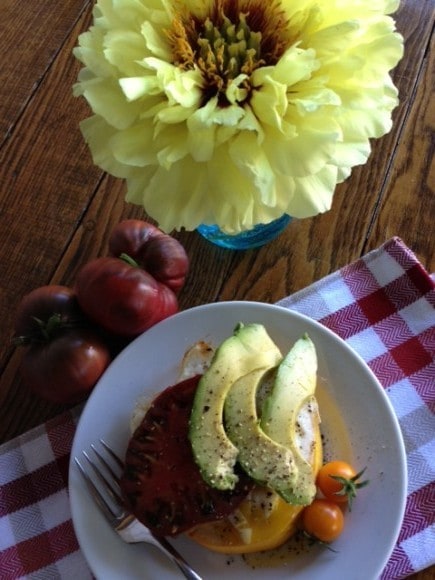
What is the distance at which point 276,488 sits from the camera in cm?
64

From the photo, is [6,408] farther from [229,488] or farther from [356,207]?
[356,207]

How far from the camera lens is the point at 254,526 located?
0.67 m

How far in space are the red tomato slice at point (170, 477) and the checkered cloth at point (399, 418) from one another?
12cm

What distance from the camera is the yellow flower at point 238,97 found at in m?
0.49

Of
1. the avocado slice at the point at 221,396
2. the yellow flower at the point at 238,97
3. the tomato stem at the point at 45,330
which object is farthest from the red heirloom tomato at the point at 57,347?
the yellow flower at the point at 238,97

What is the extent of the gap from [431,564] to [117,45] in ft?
1.89

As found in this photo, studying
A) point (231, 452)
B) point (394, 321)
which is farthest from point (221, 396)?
point (394, 321)

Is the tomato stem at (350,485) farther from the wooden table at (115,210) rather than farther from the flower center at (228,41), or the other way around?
the flower center at (228,41)

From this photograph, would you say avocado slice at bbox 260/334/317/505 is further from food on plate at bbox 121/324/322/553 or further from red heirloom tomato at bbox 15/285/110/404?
red heirloom tomato at bbox 15/285/110/404

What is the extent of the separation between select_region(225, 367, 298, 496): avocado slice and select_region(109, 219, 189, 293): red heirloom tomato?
170 millimetres

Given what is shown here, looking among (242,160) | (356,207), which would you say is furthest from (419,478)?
(242,160)

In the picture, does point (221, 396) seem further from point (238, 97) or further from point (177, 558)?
point (238, 97)

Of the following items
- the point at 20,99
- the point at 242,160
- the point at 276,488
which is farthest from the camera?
the point at 20,99

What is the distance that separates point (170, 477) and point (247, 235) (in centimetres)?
29
